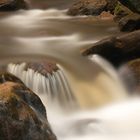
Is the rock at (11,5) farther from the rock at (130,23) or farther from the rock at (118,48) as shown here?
the rock at (118,48)

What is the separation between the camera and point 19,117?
25.9 ft

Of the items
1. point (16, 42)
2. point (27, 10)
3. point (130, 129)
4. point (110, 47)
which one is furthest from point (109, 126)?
point (27, 10)

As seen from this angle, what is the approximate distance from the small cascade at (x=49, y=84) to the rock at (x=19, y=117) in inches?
91.1

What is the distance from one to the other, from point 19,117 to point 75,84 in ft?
13.4

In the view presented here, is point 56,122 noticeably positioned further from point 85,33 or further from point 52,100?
point 85,33

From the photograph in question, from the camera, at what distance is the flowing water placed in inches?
404

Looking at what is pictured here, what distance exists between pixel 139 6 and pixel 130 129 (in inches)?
305

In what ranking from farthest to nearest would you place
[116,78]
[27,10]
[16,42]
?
[27,10], [16,42], [116,78]

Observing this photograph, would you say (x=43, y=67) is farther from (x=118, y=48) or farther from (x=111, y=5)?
(x=111, y=5)

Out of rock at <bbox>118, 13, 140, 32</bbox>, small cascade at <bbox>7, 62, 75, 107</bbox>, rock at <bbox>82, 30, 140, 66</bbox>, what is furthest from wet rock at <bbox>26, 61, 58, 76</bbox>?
rock at <bbox>118, 13, 140, 32</bbox>

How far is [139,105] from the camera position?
11578 millimetres

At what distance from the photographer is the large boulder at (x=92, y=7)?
19.9m

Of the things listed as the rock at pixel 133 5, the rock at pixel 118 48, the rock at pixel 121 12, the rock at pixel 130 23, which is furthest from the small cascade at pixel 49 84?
the rock at pixel 121 12

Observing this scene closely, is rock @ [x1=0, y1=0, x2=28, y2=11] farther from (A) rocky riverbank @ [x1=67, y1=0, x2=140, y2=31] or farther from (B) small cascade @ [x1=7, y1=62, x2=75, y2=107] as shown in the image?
(B) small cascade @ [x1=7, y1=62, x2=75, y2=107]
